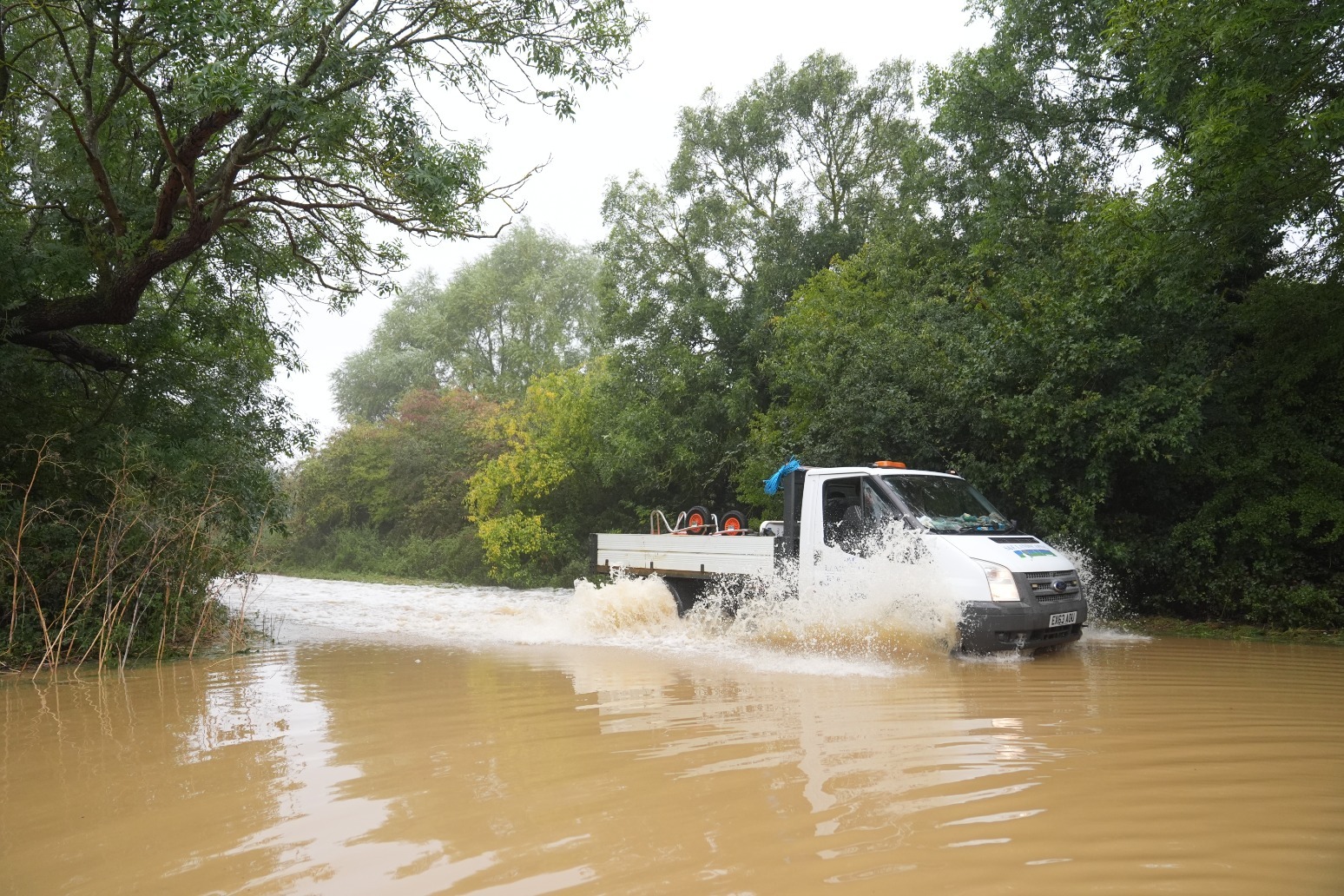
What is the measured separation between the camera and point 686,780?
13.7ft

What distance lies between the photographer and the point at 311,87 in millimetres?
9867

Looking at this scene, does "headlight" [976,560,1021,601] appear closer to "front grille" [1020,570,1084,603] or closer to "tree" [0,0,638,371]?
"front grille" [1020,570,1084,603]

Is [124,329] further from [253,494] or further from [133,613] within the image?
[133,613]

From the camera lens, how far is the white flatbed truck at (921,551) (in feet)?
26.4

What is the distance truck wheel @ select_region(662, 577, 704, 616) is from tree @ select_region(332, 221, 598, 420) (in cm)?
2745

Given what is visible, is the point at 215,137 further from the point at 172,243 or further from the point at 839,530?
the point at 839,530

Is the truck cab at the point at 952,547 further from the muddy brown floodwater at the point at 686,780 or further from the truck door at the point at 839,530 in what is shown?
the muddy brown floodwater at the point at 686,780

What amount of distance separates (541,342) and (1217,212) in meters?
31.8

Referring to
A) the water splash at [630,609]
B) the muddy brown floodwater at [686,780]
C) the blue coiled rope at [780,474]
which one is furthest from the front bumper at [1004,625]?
the water splash at [630,609]

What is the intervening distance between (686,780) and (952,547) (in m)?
4.97

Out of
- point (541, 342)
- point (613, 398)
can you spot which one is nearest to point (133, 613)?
point (613, 398)

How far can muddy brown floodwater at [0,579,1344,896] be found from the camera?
3.08 meters

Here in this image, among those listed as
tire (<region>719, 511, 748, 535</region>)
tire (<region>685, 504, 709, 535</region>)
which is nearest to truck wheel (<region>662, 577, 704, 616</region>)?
tire (<region>719, 511, 748, 535</region>)

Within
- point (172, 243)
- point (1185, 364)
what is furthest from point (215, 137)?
point (1185, 364)
